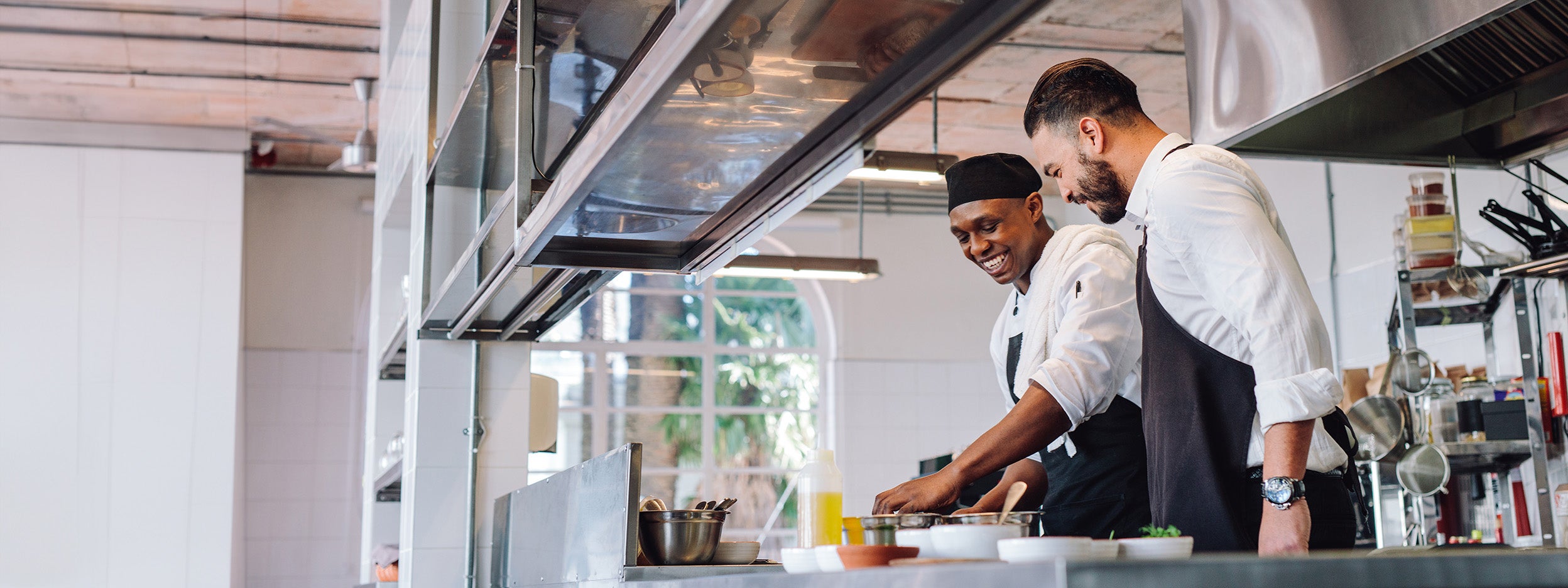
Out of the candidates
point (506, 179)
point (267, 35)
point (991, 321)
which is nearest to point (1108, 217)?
Answer: point (506, 179)

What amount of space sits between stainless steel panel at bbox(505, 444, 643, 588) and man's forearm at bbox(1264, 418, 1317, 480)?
0.99m

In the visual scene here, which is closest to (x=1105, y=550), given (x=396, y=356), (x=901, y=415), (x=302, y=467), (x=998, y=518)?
(x=998, y=518)

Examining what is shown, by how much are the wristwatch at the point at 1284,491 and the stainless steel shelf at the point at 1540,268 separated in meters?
2.13

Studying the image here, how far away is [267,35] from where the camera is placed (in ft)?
19.5

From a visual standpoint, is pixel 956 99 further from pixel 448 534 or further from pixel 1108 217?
pixel 1108 217

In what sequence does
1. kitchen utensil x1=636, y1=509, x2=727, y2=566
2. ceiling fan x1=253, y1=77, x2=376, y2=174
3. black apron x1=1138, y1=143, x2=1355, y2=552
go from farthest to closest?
ceiling fan x1=253, y1=77, x2=376, y2=174 → kitchen utensil x1=636, y1=509, x2=727, y2=566 → black apron x1=1138, y1=143, x2=1355, y2=552

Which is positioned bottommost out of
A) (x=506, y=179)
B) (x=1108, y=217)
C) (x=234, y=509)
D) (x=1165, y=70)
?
(x=234, y=509)

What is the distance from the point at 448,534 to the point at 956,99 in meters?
3.85

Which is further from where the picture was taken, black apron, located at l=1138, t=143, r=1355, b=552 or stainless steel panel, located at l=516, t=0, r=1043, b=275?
black apron, located at l=1138, t=143, r=1355, b=552

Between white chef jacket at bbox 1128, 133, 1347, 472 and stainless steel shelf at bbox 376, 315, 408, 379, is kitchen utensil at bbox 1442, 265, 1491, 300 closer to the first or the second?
white chef jacket at bbox 1128, 133, 1347, 472

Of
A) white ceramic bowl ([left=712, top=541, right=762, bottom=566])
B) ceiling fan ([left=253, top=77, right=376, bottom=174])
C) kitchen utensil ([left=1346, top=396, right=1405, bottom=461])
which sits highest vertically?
ceiling fan ([left=253, top=77, right=376, bottom=174])

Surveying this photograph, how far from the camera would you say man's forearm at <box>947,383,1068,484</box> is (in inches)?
79.1

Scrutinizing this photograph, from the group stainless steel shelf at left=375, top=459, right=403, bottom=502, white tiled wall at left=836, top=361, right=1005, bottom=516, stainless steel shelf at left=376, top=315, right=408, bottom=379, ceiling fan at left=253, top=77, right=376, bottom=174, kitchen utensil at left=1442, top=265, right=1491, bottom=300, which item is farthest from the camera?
white tiled wall at left=836, top=361, right=1005, bottom=516

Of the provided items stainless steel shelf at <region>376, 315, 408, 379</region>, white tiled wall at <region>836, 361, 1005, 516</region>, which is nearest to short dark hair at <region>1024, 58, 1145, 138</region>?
stainless steel shelf at <region>376, 315, 408, 379</region>
